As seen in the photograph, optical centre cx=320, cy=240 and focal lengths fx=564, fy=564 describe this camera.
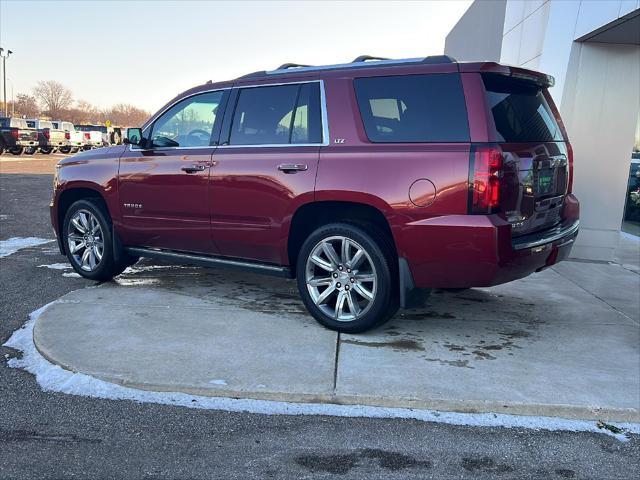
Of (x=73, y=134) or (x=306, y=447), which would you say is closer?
(x=306, y=447)

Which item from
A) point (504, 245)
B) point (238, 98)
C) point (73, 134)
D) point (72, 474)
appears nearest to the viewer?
point (72, 474)

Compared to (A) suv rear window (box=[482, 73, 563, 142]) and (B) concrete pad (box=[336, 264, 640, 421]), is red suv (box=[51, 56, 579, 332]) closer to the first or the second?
(A) suv rear window (box=[482, 73, 563, 142])

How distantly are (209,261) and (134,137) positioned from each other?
55.2 inches

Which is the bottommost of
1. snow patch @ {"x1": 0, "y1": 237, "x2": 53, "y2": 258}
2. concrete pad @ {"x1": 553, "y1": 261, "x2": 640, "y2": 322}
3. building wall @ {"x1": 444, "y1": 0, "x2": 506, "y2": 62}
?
snow patch @ {"x1": 0, "y1": 237, "x2": 53, "y2": 258}

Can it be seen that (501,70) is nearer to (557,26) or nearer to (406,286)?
(406,286)

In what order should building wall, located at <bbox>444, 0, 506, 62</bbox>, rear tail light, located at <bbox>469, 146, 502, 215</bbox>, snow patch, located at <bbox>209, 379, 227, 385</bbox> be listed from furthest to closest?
building wall, located at <bbox>444, 0, 506, 62</bbox> < rear tail light, located at <bbox>469, 146, 502, 215</bbox> < snow patch, located at <bbox>209, 379, 227, 385</bbox>

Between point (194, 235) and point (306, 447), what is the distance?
2.72 m

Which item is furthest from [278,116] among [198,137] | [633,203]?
[633,203]

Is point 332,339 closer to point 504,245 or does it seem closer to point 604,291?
point 504,245

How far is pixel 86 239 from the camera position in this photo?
19.4ft

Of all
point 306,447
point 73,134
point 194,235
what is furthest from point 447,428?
point 73,134

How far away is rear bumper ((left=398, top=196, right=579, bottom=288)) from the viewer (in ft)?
12.3

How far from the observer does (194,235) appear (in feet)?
16.9

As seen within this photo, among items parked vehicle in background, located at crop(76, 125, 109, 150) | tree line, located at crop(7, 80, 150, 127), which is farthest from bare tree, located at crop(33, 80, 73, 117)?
parked vehicle in background, located at crop(76, 125, 109, 150)
